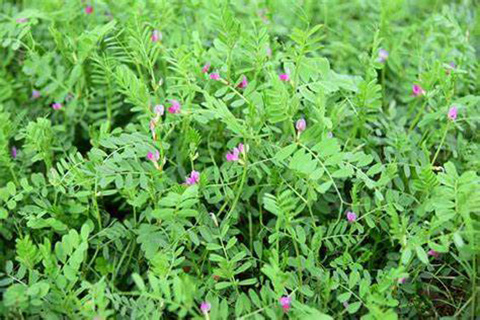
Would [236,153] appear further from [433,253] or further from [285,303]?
[433,253]

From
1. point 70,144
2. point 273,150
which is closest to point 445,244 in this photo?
point 273,150

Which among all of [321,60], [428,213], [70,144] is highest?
[321,60]

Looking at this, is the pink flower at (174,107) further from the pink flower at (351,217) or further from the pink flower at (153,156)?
the pink flower at (351,217)

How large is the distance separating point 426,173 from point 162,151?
2.40 feet

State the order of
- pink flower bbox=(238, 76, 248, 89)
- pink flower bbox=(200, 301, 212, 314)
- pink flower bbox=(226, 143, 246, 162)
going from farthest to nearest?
pink flower bbox=(238, 76, 248, 89)
pink flower bbox=(226, 143, 246, 162)
pink flower bbox=(200, 301, 212, 314)

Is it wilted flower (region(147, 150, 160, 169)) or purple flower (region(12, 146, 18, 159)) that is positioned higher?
wilted flower (region(147, 150, 160, 169))

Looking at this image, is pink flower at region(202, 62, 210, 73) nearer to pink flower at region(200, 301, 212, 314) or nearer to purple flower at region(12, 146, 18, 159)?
purple flower at region(12, 146, 18, 159)

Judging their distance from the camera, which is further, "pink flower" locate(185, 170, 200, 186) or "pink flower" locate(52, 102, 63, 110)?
"pink flower" locate(52, 102, 63, 110)

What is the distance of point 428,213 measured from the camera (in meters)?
1.89

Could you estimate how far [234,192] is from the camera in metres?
1.88

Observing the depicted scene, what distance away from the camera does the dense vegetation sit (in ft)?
5.29

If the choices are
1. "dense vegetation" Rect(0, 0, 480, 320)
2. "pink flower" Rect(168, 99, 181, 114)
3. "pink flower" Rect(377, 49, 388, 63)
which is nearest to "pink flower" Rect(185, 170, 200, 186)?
"dense vegetation" Rect(0, 0, 480, 320)

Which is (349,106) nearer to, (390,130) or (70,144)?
(390,130)

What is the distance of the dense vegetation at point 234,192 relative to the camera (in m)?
1.61
